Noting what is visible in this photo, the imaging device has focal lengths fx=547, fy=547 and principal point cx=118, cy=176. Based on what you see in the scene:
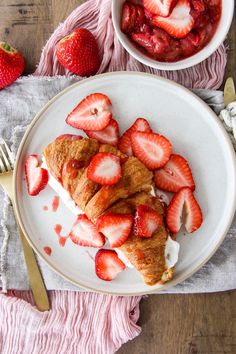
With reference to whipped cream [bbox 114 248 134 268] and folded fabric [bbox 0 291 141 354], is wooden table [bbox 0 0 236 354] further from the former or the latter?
whipped cream [bbox 114 248 134 268]

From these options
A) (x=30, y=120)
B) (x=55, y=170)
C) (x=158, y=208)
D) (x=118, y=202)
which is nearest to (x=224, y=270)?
(x=158, y=208)

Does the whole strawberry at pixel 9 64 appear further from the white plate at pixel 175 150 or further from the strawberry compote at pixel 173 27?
the strawberry compote at pixel 173 27

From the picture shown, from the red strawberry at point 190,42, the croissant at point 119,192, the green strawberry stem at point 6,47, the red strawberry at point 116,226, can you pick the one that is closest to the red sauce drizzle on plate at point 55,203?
the croissant at point 119,192

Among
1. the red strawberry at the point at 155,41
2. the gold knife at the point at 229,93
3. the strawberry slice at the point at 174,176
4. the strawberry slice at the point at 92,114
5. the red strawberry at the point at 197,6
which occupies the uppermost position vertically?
the red strawberry at the point at 197,6

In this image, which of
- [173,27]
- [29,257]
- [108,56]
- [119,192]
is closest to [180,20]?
[173,27]

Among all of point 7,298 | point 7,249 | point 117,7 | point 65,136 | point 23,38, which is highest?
point 117,7

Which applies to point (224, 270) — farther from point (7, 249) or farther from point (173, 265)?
point (7, 249)
